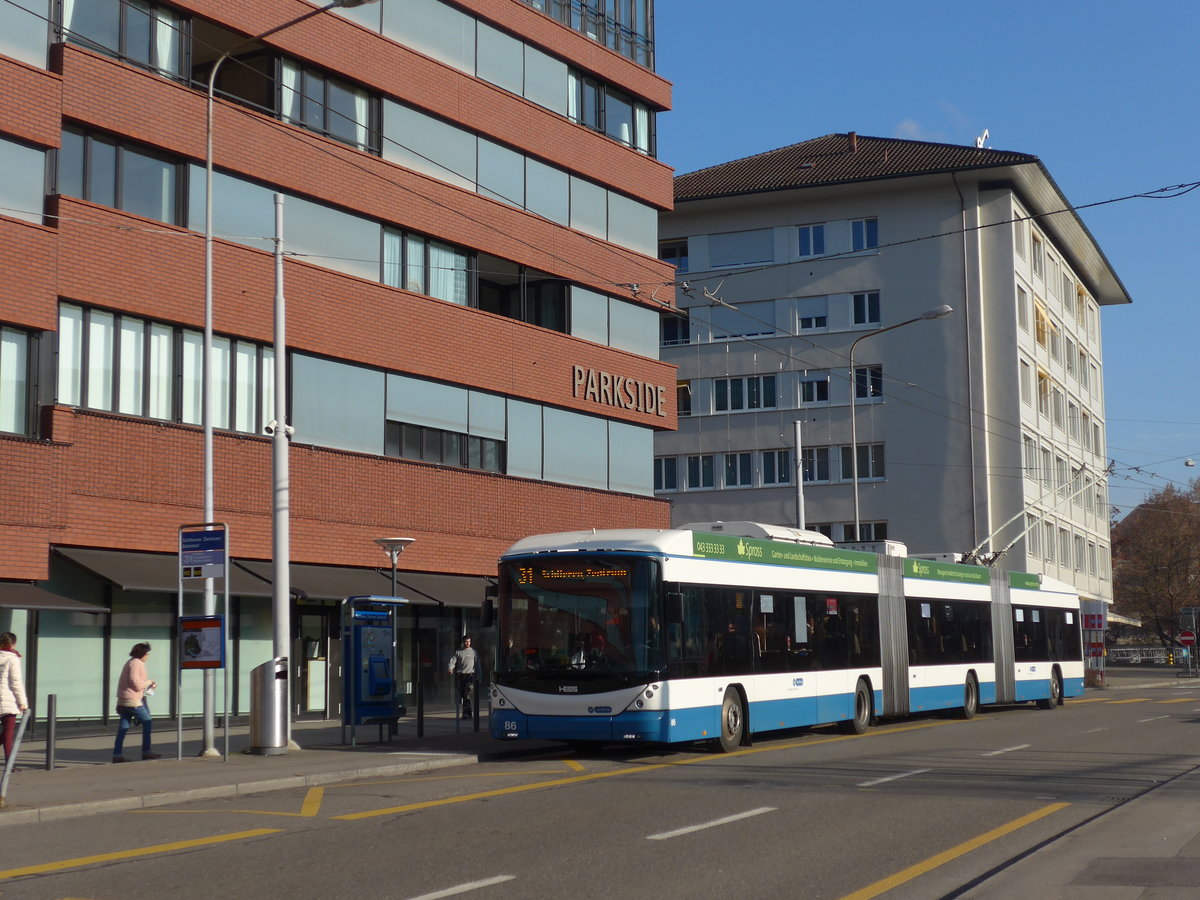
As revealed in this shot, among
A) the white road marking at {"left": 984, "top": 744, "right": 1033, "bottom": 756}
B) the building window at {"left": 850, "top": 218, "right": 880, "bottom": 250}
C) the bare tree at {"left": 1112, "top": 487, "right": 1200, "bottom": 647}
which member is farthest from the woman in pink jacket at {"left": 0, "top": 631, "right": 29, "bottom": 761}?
the bare tree at {"left": 1112, "top": 487, "right": 1200, "bottom": 647}

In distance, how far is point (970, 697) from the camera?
96.1 feet

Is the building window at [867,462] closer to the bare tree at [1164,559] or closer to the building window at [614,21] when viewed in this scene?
the building window at [614,21]

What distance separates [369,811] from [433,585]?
665 inches

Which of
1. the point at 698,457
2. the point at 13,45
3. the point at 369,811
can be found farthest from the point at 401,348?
the point at 698,457

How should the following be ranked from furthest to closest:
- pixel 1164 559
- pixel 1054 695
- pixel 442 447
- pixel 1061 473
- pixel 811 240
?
pixel 1164 559
pixel 1061 473
pixel 811 240
pixel 1054 695
pixel 442 447

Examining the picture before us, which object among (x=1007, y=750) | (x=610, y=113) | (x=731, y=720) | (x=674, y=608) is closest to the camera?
(x=674, y=608)

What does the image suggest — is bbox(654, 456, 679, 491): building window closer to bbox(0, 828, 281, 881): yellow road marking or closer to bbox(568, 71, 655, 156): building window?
bbox(568, 71, 655, 156): building window

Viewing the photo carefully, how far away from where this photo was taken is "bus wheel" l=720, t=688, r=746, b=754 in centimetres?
1989

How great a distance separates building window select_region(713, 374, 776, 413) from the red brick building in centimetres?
2173

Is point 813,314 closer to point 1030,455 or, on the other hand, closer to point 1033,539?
point 1030,455

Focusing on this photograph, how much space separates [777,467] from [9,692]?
46.6m

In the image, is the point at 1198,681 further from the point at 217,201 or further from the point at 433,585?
the point at 217,201

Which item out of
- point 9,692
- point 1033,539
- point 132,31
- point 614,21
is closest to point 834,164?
point 1033,539

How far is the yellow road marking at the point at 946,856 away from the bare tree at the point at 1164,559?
264 ft
